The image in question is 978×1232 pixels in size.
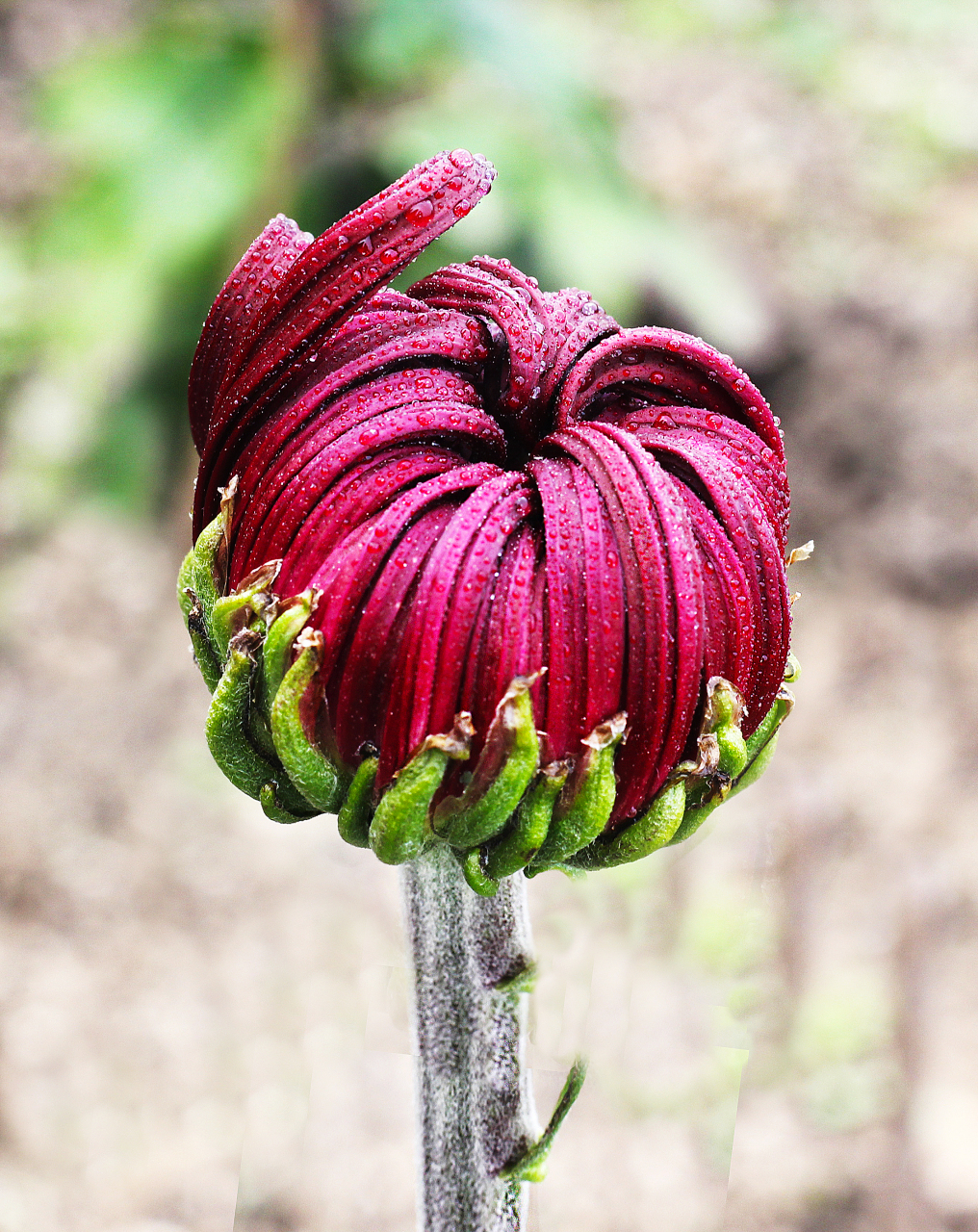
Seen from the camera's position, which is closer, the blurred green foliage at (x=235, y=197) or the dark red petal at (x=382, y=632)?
the dark red petal at (x=382, y=632)

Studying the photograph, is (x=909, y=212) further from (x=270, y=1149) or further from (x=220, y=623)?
(x=220, y=623)

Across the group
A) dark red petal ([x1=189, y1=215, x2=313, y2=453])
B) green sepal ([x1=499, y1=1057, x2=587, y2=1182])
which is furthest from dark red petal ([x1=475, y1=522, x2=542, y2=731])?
green sepal ([x1=499, y1=1057, x2=587, y2=1182])

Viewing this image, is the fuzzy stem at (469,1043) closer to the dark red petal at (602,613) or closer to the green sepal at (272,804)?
the green sepal at (272,804)

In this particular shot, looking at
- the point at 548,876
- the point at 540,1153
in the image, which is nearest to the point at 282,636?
the point at 540,1153

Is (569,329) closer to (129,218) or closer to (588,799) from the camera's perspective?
(588,799)

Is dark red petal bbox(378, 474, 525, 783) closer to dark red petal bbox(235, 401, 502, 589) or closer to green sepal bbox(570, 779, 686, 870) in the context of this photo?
dark red petal bbox(235, 401, 502, 589)

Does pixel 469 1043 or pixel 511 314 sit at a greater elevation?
pixel 511 314

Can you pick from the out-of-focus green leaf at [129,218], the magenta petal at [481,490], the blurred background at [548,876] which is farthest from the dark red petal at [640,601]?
the out-of-focus green leaf at [129,218]
